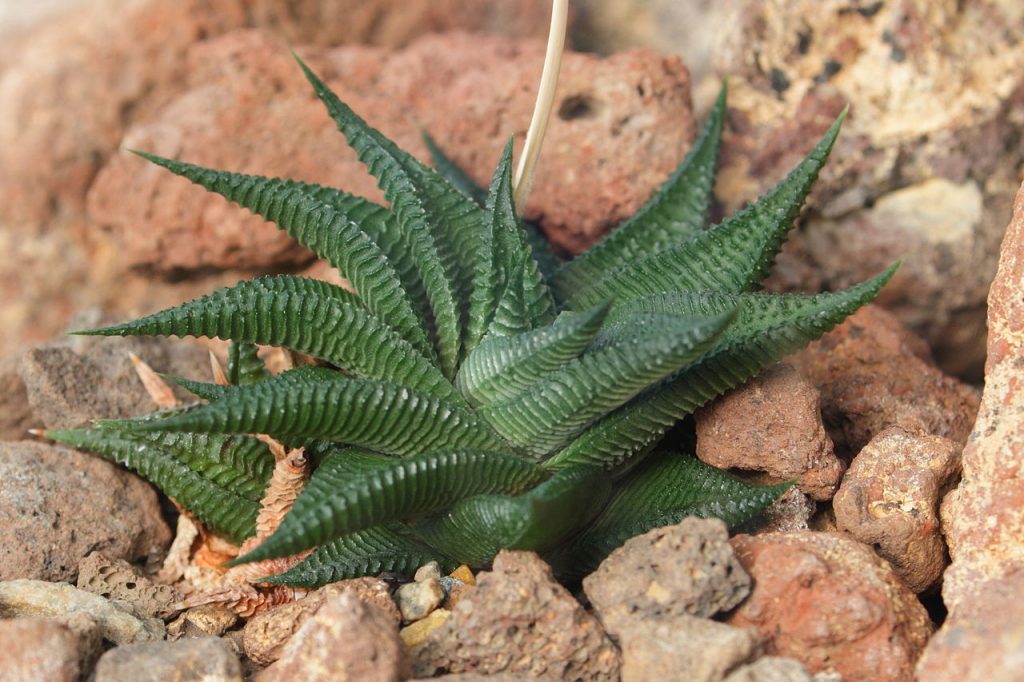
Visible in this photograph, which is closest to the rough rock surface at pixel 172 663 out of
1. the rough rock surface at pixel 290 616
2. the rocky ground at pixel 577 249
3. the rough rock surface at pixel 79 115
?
the rocky ground at pixel 577 249

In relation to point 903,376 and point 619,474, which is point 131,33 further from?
point 903,376

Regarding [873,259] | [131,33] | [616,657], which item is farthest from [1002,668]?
[131,33]

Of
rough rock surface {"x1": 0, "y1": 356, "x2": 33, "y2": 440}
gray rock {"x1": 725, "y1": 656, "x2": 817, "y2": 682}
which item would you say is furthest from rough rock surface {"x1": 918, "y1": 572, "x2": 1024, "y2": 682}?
rough rock surface {"x1": 0, "y1": 356, "x2": 33, "y2": 440}

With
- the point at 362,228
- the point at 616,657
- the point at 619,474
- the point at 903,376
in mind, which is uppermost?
the point at 362,228

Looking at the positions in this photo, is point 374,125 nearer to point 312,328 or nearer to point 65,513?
point 312,328

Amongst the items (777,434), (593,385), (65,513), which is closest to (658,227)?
(777,434)

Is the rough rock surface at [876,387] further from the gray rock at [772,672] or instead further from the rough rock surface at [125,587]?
the rough rock surface at [125,587]
